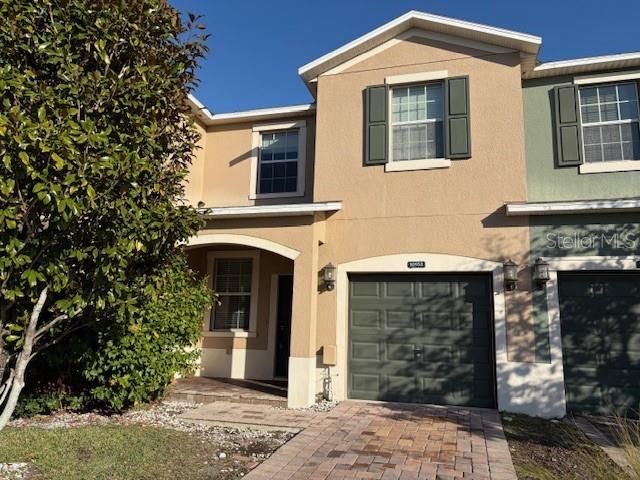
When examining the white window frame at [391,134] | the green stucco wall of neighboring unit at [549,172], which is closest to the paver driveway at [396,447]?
the green stucco wall of neighboring unit at [549,172]

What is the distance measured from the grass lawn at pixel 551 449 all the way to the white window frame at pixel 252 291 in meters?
5.67

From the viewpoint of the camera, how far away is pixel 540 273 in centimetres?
830

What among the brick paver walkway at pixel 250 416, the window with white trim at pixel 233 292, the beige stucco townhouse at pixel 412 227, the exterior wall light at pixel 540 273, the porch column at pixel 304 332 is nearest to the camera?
the brick paver walkway at pixel 250 416

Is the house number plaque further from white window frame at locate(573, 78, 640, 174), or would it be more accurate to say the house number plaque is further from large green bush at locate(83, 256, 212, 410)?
large green bush at locate(83, 256, 212, 410)

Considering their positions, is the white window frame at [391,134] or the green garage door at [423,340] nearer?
the green garage door at [423,340]

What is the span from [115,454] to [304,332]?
3.76 metres

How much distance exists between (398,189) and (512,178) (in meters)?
2.07

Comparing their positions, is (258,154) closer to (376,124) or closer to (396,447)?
(376,124)

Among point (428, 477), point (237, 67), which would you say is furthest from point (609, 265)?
point (237, 67)

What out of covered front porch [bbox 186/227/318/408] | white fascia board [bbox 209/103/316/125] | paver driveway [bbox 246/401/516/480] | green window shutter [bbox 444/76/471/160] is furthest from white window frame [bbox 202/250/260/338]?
green window shutter [bbox 444/76/471/160]

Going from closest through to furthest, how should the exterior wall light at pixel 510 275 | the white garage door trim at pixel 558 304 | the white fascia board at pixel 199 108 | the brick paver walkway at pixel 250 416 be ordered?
1. the brick paver walkway at pixel 250 416
2. the white garage door trim at pixel 558 304
3. the exterior wall light at pixel 510 275
4. the white fascia board at pixel 199 108

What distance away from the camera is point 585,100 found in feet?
30.4

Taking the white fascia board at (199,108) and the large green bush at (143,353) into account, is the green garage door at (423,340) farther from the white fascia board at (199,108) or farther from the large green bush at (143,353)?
Result: the white fascia board at (199,108)

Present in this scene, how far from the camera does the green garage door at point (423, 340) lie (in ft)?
28.7
